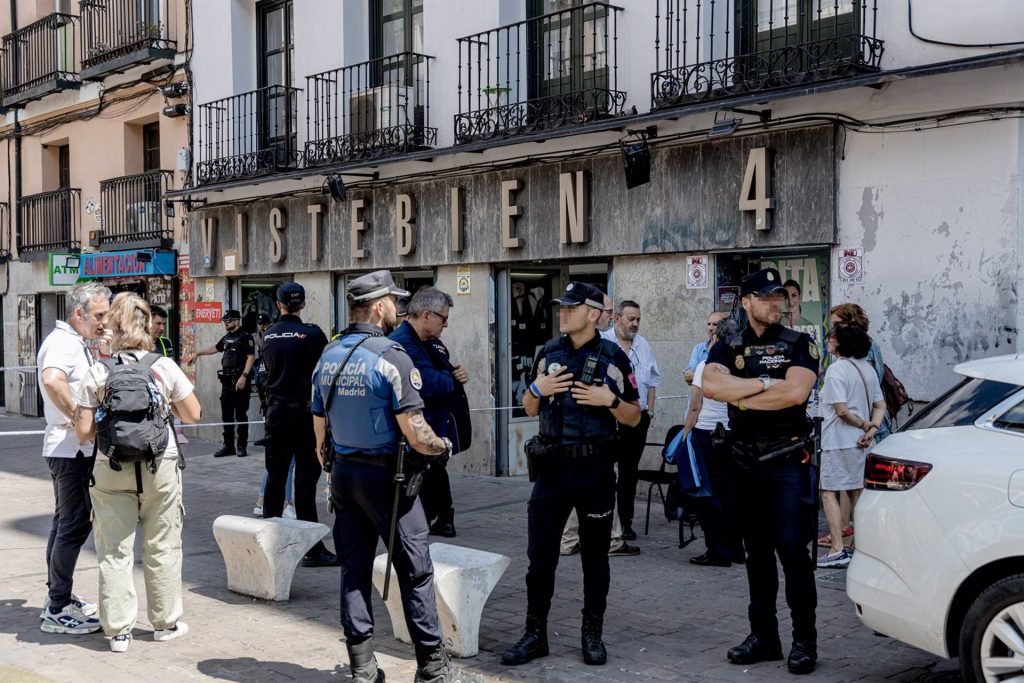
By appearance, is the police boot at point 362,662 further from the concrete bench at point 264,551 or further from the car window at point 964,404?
the car window at point 964,404

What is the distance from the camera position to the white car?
4.72 metres

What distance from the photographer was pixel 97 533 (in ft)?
20.3

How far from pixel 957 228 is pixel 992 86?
3.52 ft

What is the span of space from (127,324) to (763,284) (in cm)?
335

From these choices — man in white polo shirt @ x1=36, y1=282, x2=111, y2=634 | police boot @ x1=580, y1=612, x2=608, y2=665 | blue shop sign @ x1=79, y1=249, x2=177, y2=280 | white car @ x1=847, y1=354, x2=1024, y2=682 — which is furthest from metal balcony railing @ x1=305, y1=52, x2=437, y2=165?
white car @ x1=847, y1=354, x2=1024, y2=682

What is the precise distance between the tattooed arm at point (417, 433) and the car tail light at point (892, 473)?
2016mm

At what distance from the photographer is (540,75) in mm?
12695

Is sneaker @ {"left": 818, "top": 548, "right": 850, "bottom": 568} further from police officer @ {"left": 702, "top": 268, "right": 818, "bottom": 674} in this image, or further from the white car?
the white car

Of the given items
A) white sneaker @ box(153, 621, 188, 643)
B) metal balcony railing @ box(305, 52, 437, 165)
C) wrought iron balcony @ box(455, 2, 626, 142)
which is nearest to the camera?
white sneaker @ box(153, 621, 188, 643)

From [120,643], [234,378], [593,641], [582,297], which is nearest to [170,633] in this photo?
[120,643]

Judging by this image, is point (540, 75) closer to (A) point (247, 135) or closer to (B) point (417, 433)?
(A) point (247, 135)

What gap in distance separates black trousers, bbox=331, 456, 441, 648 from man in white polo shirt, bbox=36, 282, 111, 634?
1955 mm

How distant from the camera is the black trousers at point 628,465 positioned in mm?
8789

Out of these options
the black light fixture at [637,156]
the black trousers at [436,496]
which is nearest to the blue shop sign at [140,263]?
the black light fixture at [637,156]
